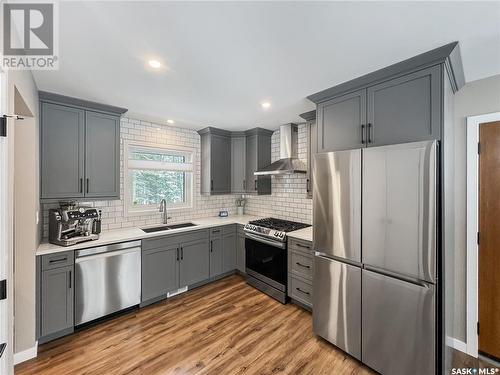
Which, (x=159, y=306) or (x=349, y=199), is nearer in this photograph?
(x=349, y=199)

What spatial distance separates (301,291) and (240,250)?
1.25 metres

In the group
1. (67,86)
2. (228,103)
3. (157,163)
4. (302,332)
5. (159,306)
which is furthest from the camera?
(157,163)

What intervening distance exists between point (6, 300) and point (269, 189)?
132 inches

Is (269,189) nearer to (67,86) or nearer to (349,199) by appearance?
(349,199)

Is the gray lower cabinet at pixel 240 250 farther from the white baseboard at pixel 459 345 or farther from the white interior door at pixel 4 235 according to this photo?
the white interior door at pixel 4 235

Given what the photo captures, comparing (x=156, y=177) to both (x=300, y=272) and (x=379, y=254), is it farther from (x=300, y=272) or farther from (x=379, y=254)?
(x=379, y=254)

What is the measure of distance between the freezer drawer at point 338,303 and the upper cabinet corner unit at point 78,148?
2.68 metres

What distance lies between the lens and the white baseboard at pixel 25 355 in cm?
194

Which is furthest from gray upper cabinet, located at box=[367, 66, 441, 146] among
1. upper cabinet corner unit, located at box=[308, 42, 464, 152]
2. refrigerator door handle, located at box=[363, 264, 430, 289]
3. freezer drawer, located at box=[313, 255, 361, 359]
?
freezer drawer, located at box=[313, 255, 361, 359]

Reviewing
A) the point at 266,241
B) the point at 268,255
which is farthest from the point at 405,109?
the point at 268,255

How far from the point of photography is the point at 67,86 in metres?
2.20

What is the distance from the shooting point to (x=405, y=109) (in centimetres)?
172

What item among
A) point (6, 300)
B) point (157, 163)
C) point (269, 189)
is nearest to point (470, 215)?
point (269, 189)

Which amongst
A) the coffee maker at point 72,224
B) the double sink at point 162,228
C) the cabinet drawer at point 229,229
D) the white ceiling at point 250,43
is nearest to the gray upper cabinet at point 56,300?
the coffee maker at point 72,224
